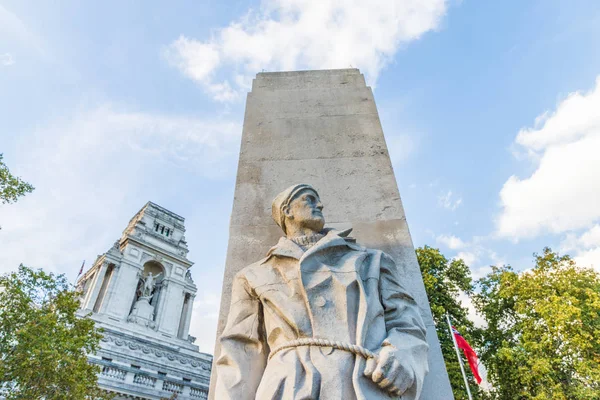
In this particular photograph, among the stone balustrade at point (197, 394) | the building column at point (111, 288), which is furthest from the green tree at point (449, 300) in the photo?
the building column at point (111, 288)

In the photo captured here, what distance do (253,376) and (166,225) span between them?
4774 centimetres

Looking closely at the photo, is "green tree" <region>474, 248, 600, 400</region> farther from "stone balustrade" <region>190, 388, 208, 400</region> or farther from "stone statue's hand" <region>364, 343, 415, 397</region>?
"stone balustrade" <region>190, 388, 208, 400</region>

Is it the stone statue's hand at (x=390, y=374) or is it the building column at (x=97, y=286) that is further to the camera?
the building column at (x=97, y=286)

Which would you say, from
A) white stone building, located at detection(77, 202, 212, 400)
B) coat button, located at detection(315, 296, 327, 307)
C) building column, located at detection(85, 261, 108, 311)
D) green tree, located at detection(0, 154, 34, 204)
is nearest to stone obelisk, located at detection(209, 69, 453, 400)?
coat button, located at detection(315, 296, 327, 307)

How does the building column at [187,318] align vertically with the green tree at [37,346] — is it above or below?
above

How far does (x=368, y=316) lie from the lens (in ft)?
8.65

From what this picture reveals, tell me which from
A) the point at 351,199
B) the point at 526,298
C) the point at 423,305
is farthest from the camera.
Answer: the point at 526,298

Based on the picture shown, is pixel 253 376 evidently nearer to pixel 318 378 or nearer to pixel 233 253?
pixel 318 378

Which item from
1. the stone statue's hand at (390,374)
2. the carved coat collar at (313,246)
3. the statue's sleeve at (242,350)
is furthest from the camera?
the carved coat collar at (313,246)

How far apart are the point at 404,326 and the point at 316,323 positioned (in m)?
0.66

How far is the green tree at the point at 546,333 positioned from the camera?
57.4 feet

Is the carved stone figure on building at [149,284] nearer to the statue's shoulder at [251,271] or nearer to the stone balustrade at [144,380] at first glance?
the stone balustrade at [144,380]

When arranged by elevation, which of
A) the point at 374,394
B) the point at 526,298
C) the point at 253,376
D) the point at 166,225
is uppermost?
the point at 166,225

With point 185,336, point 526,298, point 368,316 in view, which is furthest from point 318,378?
point 185,336
